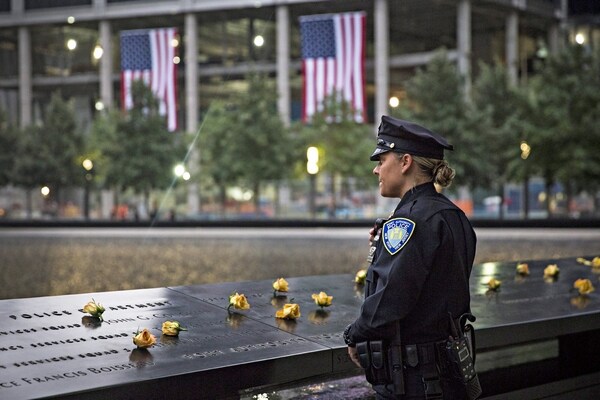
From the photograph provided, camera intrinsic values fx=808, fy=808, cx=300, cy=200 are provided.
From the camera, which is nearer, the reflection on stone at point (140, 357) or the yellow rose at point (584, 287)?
the reflection on stone at point (140, 357)

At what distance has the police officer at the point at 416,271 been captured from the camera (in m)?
3.18

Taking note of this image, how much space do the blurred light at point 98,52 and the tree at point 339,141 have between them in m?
19.3

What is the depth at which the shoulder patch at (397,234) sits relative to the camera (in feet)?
10.4

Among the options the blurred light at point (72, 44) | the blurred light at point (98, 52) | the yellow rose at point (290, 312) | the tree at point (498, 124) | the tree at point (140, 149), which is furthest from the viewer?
the blurred light at point (72, 44)

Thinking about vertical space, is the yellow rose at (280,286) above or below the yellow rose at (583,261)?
above


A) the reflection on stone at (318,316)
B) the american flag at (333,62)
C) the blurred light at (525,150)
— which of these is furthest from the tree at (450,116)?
the reflection on stone at (318,316)

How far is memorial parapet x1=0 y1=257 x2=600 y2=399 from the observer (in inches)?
139

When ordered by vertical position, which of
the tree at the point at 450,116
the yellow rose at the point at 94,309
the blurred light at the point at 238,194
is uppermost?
the tree at the point at 450,116

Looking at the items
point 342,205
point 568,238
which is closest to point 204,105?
point 342,205

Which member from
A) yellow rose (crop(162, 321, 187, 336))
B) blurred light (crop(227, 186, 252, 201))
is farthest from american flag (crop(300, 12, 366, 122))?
A: yellow rose (crop(162, 321, 187, 336))

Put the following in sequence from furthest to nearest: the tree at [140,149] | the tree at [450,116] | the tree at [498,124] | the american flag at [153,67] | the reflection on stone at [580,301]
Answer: the american flag at [153,67]
the tree at [140,149]
the tree at [450,116]
the tree at [498,124]
the reflection on stone at [580,301]

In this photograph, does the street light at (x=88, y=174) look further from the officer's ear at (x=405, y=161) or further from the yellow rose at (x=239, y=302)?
the officer's ear at (x=405, y=161)

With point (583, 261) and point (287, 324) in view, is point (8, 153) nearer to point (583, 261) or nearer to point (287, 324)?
point (583, 261)

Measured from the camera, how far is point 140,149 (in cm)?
4747
